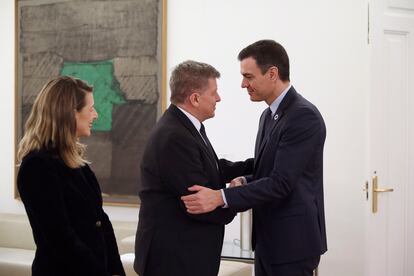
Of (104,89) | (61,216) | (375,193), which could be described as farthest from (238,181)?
Result: (104,89)

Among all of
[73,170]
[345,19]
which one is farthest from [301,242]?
[345,19]

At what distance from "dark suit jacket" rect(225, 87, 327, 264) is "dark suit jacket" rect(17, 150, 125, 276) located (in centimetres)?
57

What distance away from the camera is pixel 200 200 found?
2.12 metres

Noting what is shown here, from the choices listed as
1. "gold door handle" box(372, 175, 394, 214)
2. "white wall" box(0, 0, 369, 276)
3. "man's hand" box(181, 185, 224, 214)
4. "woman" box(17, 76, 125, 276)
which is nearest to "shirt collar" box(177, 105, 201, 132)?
"man's hand" box(181, 185, 224, 214)

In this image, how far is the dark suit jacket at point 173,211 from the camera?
216 cm

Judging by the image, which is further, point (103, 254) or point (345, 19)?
point (345, 19)

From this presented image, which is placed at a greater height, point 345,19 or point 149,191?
point 345,19

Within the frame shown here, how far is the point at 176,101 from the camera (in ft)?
7.62

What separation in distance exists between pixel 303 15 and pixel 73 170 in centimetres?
258

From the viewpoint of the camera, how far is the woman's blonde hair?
201 cm

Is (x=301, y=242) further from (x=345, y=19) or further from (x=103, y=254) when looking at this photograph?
(x=345, y=19)

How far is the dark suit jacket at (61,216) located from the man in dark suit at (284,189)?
47cm

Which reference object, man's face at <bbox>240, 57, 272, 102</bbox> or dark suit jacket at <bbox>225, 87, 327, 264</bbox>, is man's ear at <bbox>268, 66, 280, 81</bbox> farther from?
dark suit jacket at <bbox>225, 87, 327, 264</bbox>

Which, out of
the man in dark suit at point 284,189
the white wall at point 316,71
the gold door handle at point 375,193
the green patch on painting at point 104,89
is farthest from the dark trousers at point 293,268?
the green patch on painting at point 104,89
